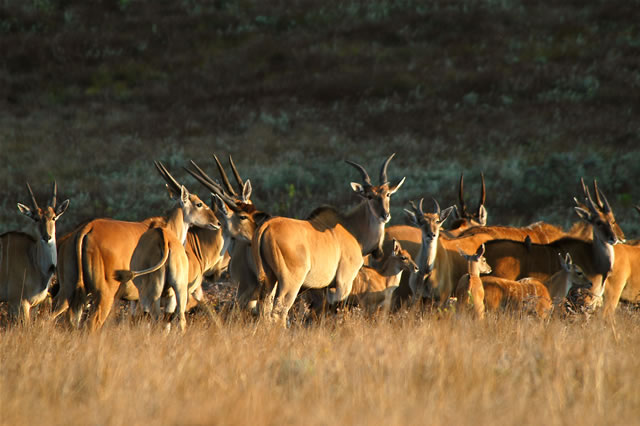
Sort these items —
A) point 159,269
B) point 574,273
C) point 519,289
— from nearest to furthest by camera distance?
point 159,269, point 519,289, point 574,273

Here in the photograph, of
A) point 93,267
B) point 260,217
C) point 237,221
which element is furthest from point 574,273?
point 93,267

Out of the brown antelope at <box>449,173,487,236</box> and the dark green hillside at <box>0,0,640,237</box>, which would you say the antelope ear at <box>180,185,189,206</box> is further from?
the dark green hillside at <box>0,0,640,237</box>

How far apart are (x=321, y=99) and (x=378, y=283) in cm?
2134

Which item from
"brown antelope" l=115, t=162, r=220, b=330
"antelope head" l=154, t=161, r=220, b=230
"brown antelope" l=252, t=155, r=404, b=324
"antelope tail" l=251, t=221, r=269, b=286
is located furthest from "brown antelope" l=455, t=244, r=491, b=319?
"antelope head" l=154, t=161, r=220, b=230

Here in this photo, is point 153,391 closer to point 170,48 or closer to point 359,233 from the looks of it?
point 359,233

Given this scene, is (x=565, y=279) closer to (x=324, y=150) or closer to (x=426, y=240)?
(x=426, y=240)

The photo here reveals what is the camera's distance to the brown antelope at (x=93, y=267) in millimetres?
9078

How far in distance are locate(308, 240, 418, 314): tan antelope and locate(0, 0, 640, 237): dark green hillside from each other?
8102 millimetres

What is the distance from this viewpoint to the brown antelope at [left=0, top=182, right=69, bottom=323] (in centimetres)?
976

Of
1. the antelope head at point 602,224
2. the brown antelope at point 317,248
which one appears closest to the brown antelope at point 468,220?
the antelope head at point 602,224

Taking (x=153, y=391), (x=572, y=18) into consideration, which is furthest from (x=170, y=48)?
(x=153, y=391)

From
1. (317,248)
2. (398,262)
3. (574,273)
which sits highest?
(317,248)

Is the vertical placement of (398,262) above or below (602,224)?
below

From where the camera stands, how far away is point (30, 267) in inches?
391
